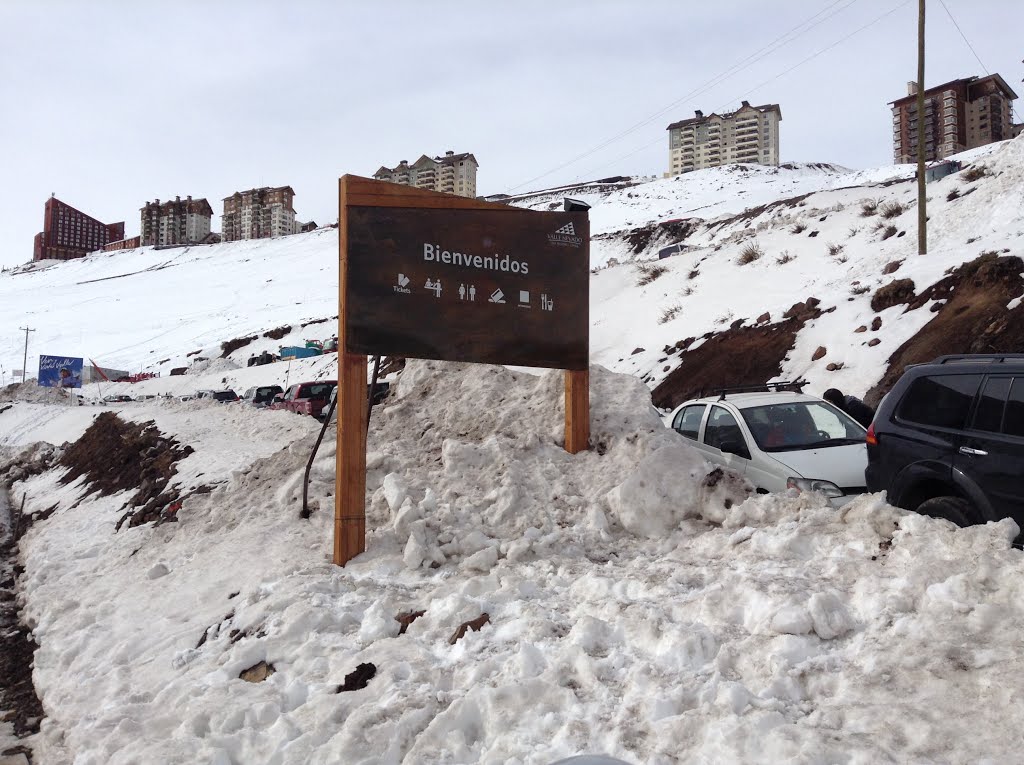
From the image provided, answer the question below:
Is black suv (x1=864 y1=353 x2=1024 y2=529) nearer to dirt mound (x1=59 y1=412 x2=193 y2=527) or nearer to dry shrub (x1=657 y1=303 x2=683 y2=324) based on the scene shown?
dirt mound (x1=59 y1=412 x2=193 y2=527)

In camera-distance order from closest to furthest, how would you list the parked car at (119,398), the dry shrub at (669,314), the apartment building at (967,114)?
the dry shrub at (669,314) → the parked car at (119,398) → the apartment building at (967,114)

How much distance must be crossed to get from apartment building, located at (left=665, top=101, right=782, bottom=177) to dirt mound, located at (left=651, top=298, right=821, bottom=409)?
12207cm

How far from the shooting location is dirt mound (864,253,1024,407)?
12.8 metres

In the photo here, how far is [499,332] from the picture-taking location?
621 centimetres

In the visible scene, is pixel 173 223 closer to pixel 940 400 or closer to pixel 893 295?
pixel 893 295

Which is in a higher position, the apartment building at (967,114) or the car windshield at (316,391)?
the apartment building at (967,114)

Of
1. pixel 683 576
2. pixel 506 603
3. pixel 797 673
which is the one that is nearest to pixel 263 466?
pixel 506 603

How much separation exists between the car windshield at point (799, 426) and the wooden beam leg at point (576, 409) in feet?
6.78

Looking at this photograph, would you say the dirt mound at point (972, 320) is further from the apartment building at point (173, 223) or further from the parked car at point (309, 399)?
the apartment building at point (173, 223)

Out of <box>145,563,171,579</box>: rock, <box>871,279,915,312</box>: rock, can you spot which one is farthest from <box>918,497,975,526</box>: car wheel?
<box>871,279,915,312</box>: rock

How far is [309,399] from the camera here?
20438mm

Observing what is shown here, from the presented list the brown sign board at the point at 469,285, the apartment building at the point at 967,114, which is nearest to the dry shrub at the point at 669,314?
the brown sign board at the point at 469,285

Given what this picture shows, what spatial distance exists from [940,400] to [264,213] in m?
159

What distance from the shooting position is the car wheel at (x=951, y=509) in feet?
16.1
